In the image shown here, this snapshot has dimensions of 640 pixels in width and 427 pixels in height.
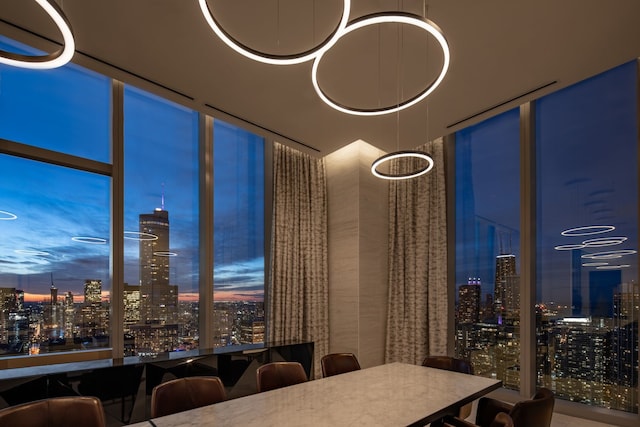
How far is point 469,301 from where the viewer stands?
17.1 ft

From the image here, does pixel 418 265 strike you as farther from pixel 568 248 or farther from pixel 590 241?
pixel 590 241

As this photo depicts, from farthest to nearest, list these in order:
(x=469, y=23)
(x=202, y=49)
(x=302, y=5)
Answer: (x=202, y=49) → (x=469, y=23) → (x=302, y=5)

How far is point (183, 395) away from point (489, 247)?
4.11 m

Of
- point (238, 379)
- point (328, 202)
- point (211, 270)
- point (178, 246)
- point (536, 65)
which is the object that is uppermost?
point (536, 65)

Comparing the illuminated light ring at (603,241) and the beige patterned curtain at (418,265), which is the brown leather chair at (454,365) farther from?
the illuminated light ring at (603,241)

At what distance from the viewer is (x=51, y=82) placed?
12.7 ft

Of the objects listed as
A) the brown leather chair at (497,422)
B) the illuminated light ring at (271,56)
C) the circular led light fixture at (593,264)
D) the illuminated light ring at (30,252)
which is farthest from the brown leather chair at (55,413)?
the circular led light fixture at (593,264)

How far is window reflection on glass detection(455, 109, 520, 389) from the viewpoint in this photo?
15.6 feet

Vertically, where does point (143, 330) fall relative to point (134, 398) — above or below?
above

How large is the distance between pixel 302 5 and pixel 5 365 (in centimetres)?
383

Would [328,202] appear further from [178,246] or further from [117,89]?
[117,89]

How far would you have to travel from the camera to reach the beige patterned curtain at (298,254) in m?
5.33

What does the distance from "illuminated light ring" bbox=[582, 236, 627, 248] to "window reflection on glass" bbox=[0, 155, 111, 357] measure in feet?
16.8

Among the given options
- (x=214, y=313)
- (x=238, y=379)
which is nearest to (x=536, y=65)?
(x=238, y=379)
